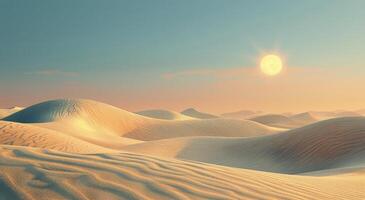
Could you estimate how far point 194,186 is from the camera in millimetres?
4074

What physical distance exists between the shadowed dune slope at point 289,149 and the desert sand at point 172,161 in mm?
43

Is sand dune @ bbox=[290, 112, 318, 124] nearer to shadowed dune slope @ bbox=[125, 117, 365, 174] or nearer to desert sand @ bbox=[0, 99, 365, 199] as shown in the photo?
desert sand @ bbox=[0, 99, 365, 199]

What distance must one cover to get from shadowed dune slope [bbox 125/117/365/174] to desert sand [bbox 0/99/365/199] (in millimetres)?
43

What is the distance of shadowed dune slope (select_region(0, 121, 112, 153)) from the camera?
1314 centimetres

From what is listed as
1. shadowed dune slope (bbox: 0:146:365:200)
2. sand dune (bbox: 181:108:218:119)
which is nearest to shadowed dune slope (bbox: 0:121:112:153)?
shadowed dune slope (bbox: 0:146:365:200)

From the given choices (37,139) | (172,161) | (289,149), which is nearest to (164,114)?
(289,149)

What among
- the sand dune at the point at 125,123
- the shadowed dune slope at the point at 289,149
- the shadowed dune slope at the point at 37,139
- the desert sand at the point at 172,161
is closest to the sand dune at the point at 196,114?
the sand dune at the point at 125,123

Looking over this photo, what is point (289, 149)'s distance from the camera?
16469 mm

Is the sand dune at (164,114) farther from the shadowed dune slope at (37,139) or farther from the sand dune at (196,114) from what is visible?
the shadowed dune slope at (37,139)

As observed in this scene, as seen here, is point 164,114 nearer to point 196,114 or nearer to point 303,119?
point 303,119

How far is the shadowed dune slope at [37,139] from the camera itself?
517 inches

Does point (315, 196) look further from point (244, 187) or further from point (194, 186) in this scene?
point (194, 186)

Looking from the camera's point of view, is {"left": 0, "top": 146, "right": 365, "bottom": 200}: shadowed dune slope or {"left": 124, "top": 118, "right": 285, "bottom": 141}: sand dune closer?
{"left": 0, "top": 146, "right": 365, "bottom": 200}: shadowed dune slope

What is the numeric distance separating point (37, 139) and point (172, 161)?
1013cm
